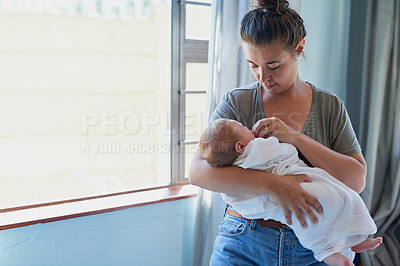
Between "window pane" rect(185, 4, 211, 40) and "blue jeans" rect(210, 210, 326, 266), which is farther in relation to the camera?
"window pane" rect(185, 4, 211, 40)

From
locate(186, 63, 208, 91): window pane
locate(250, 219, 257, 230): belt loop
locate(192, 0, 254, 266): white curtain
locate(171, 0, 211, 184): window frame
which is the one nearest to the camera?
locate(250, 219, 257, 230): belt loop

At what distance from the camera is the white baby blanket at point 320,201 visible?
3.69 feet

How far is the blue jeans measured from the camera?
46.9 inches

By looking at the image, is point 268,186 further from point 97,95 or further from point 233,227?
point 97,95

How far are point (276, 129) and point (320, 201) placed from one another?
26cm

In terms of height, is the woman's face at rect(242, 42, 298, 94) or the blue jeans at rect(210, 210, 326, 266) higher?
the woman's face at rect(242, 42, 298, 94)

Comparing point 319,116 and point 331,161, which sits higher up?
point 319,116

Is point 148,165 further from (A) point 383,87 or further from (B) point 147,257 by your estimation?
(A) point 383,87

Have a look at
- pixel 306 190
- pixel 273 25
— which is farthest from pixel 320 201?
pixel 273 25

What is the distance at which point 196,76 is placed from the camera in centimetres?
225

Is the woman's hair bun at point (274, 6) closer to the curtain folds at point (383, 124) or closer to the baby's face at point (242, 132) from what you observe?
the baby's face at point (242, 132)

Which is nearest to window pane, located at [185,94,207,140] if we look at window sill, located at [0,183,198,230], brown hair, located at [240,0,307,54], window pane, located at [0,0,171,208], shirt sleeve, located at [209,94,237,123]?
window pane, located at [0,0,171,208]

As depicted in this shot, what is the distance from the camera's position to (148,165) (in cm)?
233

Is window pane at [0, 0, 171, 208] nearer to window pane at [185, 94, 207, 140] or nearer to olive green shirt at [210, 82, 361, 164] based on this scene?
window pane at [185, 94, 207, 140]
